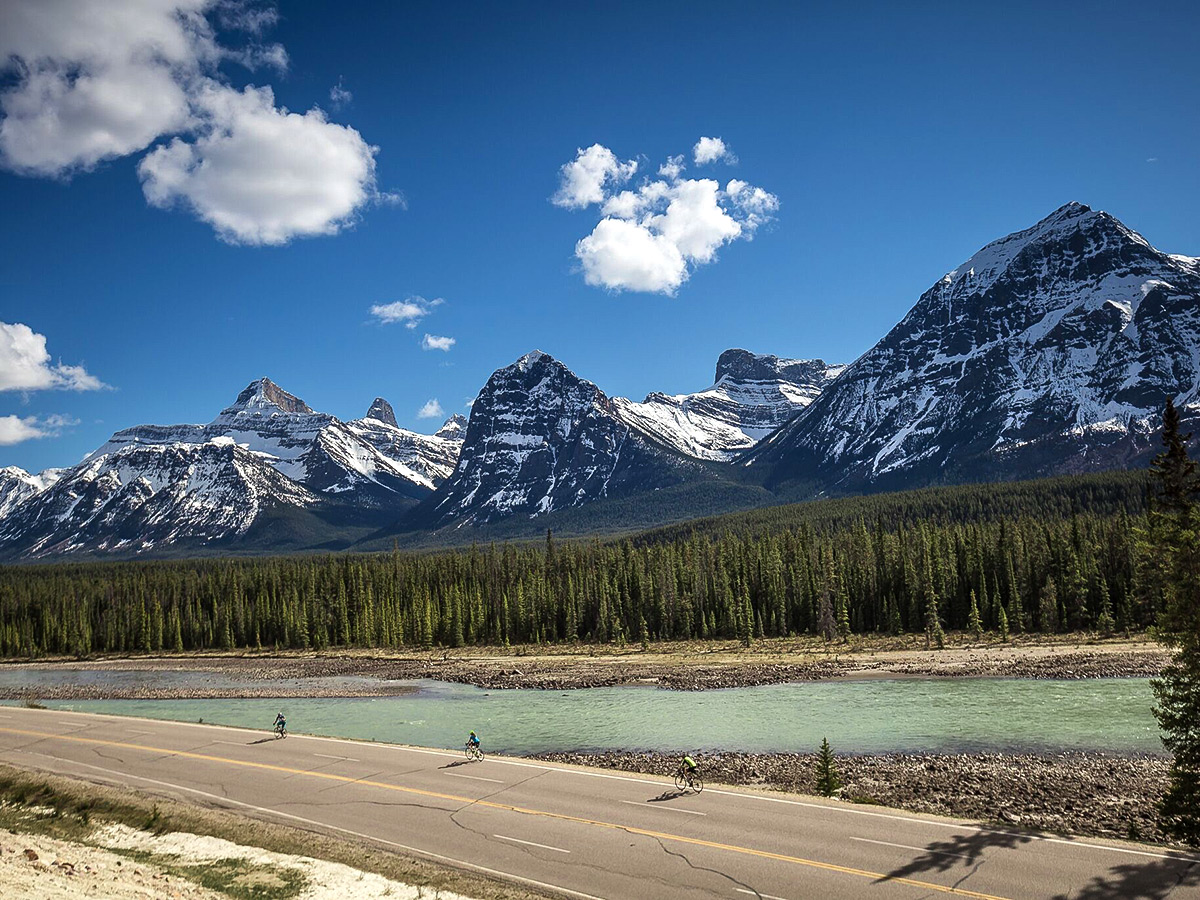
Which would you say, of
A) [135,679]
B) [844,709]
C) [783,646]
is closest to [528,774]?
[844,709]

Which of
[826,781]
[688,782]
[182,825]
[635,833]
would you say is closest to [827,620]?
[826,781]

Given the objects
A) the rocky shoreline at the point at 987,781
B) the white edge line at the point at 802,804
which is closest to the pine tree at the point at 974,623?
the rocky shoreline at the point at 987,781

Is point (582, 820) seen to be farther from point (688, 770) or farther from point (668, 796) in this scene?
point (688, 770)

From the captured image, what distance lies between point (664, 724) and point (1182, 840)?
1375 inches

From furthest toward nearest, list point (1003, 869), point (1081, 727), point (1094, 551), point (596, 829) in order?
1. point (1094, 551)
2. point (1081, 727)
3. point (596, 829)
4. point (1003, 869)

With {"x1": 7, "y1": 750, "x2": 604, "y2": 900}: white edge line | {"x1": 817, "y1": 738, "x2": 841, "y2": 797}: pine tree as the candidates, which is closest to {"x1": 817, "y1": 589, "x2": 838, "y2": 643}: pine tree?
{"x1": 817, "y1": 738, "x2": 841, "y2": 797}: pine tree

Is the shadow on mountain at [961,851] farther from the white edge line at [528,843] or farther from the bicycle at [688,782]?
the bicycle at [688,782]

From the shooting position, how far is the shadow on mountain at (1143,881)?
18938 mm

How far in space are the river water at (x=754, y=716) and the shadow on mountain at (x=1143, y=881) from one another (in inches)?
933

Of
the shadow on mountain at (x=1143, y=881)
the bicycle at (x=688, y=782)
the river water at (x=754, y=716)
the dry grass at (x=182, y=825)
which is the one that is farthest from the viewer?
the river water at (x=754, y=716)

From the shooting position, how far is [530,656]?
113 m

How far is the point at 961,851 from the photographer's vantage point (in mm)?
22312

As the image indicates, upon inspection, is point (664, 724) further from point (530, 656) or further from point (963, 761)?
point (530, 656)

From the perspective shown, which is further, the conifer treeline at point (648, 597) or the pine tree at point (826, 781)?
the conifer treeline at point (648, 597)
